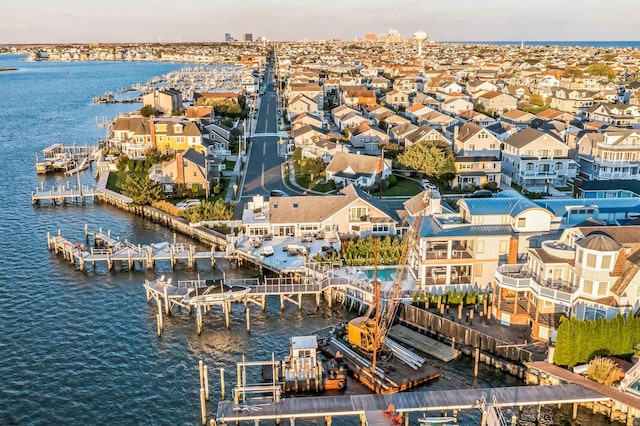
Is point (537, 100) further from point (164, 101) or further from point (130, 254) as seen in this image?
point (130, 254)

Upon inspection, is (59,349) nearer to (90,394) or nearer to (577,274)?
(90,394)

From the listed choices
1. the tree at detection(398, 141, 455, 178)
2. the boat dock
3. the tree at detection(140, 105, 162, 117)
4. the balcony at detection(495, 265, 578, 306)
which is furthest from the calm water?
the tree at detection(140, 105, 162, 117)

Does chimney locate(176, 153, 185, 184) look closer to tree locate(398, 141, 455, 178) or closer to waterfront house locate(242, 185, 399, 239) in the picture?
waterfront house locate(242, 185, 399, 239)

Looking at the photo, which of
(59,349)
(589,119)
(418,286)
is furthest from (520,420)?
(589,119)

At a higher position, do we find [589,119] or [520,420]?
[589,119]

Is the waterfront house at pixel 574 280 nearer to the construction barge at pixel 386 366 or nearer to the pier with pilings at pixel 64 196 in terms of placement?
the construction barge at pixel 386 366

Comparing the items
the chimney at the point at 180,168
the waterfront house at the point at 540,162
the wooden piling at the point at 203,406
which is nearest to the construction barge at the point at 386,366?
the wooden piling at the point at 203,406
